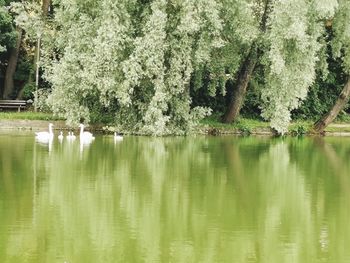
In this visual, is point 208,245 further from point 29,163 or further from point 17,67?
point 17,67

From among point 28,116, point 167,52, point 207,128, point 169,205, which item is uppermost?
point 167,52

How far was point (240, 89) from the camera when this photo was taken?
32438 mm

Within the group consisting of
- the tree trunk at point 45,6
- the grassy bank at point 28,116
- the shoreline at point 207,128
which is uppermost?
the tree trunk at point 45,6

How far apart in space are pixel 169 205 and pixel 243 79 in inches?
769

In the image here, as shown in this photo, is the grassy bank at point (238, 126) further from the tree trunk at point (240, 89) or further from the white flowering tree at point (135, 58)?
the white flowering tree at point (135, 58)

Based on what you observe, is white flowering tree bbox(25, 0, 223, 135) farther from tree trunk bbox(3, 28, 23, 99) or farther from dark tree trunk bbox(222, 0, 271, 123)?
tree trunk bbox(3, 28, 23, 99)

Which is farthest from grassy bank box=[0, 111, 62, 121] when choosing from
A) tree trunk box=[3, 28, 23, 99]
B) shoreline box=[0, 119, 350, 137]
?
tree trunk box=[3, 28, 23, 99]

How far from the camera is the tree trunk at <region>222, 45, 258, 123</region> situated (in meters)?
31.2

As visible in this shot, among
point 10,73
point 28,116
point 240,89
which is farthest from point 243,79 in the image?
point 10,73

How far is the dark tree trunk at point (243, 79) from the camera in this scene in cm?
2984

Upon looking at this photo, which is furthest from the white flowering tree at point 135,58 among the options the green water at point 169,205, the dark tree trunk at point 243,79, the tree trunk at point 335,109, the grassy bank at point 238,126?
the tree trunk at point 335,109

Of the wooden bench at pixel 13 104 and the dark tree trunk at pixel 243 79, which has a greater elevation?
the dark tree trunk at pixel 243 79

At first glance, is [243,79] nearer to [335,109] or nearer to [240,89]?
[240,89]

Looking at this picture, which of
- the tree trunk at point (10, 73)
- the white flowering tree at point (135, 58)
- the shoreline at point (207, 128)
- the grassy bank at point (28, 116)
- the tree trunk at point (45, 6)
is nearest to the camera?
the white flowering tree at point (135, 58)
